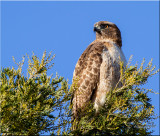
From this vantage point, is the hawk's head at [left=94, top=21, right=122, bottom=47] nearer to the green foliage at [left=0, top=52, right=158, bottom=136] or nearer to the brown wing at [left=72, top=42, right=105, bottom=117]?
the brown wing at [left=72, top=42, right=105, bottom=117]

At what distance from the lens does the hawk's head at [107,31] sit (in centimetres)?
819

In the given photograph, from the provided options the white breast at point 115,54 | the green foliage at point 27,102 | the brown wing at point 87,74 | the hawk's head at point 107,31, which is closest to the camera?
the green foliage at point 27,102

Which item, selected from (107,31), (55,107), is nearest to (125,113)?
(55,107)

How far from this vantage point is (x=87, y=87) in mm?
6539

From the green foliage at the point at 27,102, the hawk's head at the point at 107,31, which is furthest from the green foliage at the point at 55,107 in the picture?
the hawk's head at the point at 107,31

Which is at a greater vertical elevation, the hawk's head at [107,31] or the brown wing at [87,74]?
the hawk's head at [107,31]

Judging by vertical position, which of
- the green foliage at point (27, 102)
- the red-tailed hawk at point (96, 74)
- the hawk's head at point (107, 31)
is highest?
the hawk's head at point (107, 31)

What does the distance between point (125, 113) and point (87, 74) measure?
1.77 metres

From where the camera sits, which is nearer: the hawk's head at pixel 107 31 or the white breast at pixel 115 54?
the white breast at pixel 115 54

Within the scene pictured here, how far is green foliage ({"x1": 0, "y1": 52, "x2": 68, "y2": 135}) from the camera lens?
13.9 feet

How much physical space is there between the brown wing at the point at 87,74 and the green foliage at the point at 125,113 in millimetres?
1015

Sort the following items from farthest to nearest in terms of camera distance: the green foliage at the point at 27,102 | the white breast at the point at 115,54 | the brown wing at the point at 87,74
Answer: the white breast at the point at 115,54, the brown wing at the point at 87,74, the green foliage at the point at 27,102

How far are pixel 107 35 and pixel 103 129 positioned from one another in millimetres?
3868

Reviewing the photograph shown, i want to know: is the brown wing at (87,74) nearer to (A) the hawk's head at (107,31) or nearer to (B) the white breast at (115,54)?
(B) the white breast at (115,54)
